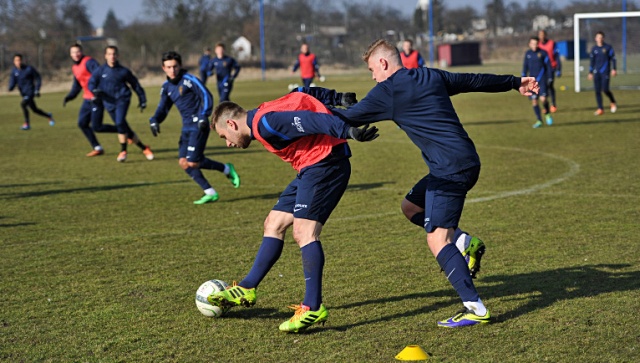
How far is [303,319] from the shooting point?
5531mm

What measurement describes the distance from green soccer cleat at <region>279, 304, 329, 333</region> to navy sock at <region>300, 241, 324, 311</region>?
67 mm

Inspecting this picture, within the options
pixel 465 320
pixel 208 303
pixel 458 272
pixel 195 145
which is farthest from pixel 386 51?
pixel 195 145

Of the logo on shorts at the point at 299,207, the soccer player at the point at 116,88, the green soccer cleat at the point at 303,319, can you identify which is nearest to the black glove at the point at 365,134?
the logo on shorts at the point at 299,207

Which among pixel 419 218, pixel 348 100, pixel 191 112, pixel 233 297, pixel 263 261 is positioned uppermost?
A: pixel 348 100

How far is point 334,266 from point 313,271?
177cm

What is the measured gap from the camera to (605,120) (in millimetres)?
20844

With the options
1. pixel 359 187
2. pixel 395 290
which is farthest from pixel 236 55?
pixel 395 290

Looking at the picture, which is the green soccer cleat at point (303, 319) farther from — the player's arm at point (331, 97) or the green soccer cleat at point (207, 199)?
the green soccer cleat at point (207, 199)

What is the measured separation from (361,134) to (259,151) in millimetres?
13202

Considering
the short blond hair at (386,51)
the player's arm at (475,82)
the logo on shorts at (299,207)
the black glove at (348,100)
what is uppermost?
the short blond hair at (386,51)

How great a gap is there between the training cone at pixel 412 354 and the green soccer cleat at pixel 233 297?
4.64 ft

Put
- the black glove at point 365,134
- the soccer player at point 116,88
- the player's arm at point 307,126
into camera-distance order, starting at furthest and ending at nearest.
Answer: the soccer player at point 116,88 < the player's arm at point 307,126 < the black glove at point 365,134

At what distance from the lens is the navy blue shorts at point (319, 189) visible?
572cm

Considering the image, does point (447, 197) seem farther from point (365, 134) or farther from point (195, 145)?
point (195, 145)
